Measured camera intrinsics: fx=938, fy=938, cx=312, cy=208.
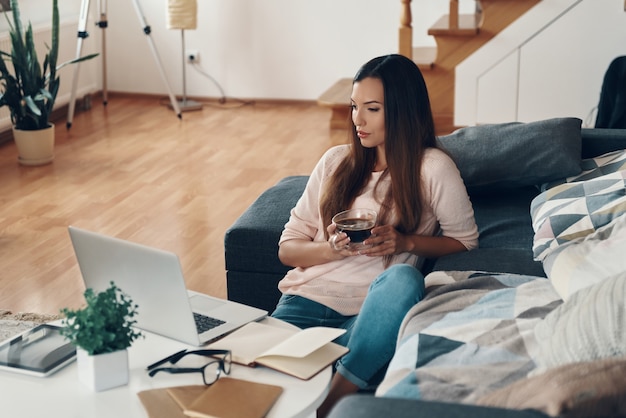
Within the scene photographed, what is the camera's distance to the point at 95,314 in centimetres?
178

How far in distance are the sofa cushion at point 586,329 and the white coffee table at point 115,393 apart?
440mm

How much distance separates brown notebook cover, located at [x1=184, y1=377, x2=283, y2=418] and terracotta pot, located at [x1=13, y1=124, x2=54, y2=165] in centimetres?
366

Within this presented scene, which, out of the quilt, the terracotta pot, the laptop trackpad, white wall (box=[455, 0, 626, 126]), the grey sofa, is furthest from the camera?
white wall (box=[455, 0, 626, 126])

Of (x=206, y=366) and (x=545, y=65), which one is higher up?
(x=545, y=65)

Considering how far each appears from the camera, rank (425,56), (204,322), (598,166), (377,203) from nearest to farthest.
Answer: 1. (204,322)
2. (377,203)
3. (598,166)
4. (425,56)

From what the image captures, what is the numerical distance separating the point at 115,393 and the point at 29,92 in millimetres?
3540

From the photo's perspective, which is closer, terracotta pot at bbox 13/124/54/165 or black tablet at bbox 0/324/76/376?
black tablet at bbox 0/324/76/376

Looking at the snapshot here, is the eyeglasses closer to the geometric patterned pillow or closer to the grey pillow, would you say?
the geometric patterned pillow

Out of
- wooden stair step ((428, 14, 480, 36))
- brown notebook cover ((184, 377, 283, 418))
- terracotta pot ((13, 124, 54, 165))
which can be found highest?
wooden stair step ((428, 14, 480, 36))

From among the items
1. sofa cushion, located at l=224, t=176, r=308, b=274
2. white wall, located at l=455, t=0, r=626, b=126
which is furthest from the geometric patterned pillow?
white wall, located at l=455, t=0, r=626, b=126

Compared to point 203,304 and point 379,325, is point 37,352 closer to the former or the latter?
point 203,304

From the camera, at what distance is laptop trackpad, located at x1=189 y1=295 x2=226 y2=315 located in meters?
2.20

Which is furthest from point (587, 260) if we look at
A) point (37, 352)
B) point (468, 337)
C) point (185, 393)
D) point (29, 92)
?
point (29, 92)

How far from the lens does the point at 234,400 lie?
5.76 ft
